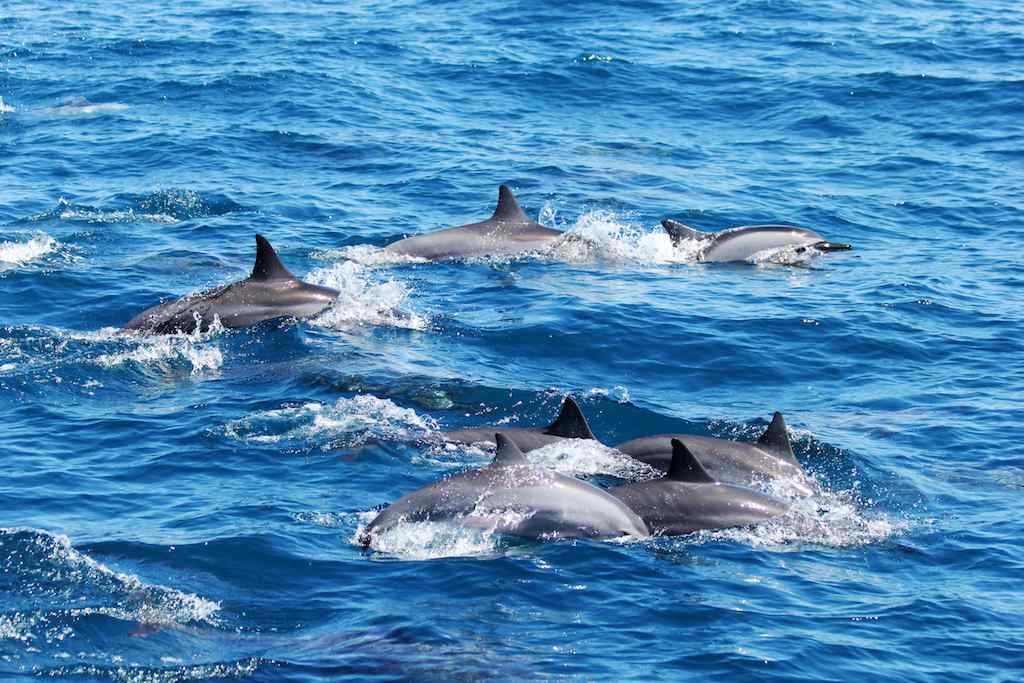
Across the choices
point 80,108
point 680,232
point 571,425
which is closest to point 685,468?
point 571,425

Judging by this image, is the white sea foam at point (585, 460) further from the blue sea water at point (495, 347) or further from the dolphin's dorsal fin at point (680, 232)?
the dolphin's dorsal fin at point (680, 232)

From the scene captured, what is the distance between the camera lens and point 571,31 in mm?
45969

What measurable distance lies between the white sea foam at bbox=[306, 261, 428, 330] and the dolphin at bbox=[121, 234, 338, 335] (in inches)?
10.9

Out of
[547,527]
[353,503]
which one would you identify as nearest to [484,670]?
[547,527]

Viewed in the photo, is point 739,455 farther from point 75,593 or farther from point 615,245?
point 615,245

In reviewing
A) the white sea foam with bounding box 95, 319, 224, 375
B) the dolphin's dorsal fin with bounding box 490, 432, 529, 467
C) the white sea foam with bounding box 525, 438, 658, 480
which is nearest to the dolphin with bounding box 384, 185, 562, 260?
the white sea foam with bounding box 95, 319, 224, 375

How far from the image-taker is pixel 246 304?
21281 mm

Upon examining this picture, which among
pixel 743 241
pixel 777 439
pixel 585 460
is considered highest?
pixel 743 241

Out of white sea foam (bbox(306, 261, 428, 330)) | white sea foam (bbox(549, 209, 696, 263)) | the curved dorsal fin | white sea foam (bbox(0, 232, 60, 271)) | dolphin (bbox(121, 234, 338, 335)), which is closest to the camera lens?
dolphin (bbox(121, 234, 338, 335))

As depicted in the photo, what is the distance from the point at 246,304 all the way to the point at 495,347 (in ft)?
12.0

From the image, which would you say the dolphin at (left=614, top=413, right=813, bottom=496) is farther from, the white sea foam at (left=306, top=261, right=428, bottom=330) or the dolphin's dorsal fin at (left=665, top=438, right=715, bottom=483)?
the white sea foam at (left=306, top=261, right=428, bottom=330)

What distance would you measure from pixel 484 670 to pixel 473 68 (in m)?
30.9

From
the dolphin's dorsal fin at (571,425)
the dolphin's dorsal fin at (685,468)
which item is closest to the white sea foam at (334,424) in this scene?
the dolphin's dorsal fin at (571,425)

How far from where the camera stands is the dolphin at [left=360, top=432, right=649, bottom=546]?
14.6 m
